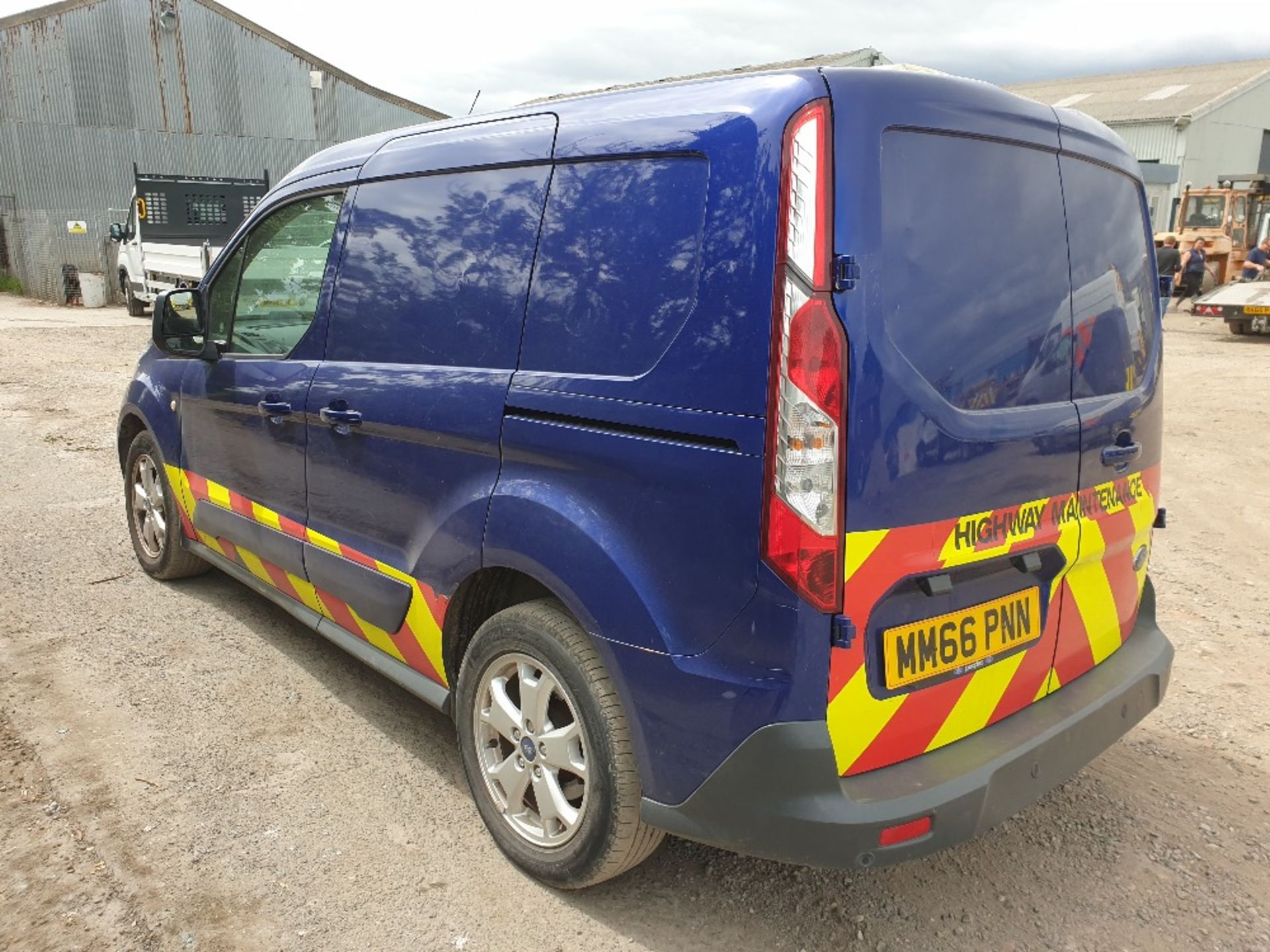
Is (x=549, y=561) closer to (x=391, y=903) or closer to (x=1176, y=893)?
(x=391, y=903)

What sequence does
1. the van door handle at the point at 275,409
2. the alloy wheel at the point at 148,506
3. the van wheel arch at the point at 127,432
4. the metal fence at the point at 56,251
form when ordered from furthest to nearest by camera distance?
the metal fence at the point at 56,251, the van wheel arch at the point at 127,432, the alloy wheel at the point at 148,506, the van door handle at the point at 275,409

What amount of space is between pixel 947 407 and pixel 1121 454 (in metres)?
0.80

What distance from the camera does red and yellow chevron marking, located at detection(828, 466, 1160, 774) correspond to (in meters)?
2.02

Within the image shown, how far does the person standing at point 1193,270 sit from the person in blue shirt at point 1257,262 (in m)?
0.79

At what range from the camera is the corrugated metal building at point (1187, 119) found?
33791 mm

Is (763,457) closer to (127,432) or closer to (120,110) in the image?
(127,432)

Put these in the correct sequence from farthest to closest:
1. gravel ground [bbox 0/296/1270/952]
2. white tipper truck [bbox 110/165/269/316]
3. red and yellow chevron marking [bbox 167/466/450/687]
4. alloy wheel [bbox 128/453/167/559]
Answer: white tipper truck [bbox 110/165/269/316]
alloy wheel [bbox 128/453/167/559]
red and yellow chevron marking [bbox 167/466/450/687]
gravel ground [bbox 0/296/1270/952]

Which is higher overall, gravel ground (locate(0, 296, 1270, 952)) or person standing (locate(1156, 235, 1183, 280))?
person standing (locate(1156, 235, 1183, 280))

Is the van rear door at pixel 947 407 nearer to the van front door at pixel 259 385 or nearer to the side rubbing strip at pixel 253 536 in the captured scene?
the van front door at pixel 259 385

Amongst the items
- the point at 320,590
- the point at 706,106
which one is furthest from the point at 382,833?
the point at 706,106

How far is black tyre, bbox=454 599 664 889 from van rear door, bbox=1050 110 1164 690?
3.89 feet

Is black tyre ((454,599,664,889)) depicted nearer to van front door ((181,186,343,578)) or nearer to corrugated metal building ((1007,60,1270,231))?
van front door ((181,186,343,578))

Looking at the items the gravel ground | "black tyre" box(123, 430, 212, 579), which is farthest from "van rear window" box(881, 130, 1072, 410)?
"black tyre" box(123, 430, 212, 579)

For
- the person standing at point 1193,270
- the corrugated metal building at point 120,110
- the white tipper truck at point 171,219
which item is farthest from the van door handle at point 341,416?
the corrugated metal building at point 120,110
